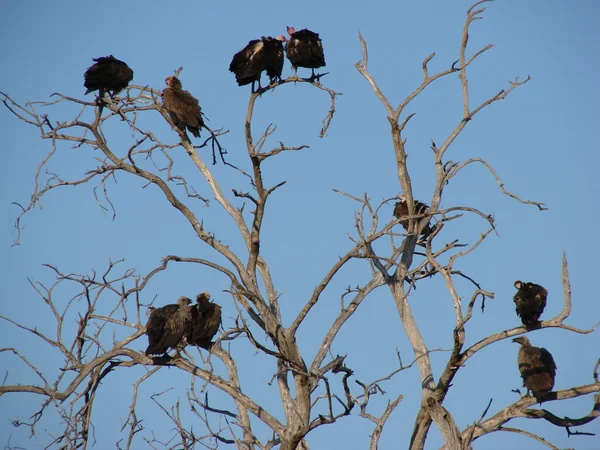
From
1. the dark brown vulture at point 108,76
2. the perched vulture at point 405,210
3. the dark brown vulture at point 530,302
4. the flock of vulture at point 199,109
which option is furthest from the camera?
the perched vulture at point 405,210

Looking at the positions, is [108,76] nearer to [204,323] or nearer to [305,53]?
[305,53]

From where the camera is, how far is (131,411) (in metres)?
6.46

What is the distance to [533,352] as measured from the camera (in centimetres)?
837

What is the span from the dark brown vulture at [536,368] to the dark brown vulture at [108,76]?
4590 millimetres

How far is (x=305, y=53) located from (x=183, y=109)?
1262mm

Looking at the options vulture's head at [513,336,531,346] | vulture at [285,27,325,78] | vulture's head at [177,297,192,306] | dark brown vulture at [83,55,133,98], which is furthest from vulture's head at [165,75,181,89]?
vulture's head at [513,336,531,346]

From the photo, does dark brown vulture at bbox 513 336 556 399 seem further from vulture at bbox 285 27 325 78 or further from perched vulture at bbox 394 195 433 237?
vulture at bbox 285 27 325 78

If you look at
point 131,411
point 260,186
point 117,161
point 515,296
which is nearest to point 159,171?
point 117,161

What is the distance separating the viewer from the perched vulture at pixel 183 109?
7746mm

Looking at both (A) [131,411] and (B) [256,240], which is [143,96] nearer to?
(B) [256,240]

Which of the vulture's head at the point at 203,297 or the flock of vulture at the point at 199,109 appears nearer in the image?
the flock of vulture at the point at 199,109

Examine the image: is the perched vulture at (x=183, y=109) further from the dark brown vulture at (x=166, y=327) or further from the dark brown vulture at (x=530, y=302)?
the dark brown vulture at (x=530, y=302)

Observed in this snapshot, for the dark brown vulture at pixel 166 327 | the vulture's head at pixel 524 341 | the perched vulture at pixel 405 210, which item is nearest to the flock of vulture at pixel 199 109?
the dark brown vulture at pixel 166 327

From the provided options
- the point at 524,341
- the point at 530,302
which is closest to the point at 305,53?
the point at 530,302
